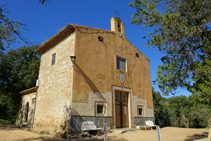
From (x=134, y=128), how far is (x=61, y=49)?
7.64 metres

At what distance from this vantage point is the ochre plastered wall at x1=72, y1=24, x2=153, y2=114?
30.7 feet

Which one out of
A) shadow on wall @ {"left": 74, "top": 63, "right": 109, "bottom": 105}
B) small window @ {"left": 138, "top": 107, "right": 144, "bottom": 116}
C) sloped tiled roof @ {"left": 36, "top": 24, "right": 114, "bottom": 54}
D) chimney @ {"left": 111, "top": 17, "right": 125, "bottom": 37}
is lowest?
small window @ {"left": 138, "top": 107, "right": 144, "bottom": 116}

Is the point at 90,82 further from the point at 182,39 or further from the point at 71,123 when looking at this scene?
the point at 182,39

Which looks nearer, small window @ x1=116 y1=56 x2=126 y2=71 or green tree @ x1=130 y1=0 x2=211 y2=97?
green tree @ x1=130 y1=0 x2=211 y2=97

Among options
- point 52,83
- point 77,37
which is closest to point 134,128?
point 52,83

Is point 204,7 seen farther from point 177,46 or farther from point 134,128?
point 134,128

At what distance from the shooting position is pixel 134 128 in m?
11.2

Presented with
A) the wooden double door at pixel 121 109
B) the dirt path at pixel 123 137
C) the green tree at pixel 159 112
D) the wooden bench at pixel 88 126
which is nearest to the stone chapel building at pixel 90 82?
the wooden double door at pixel 121 109

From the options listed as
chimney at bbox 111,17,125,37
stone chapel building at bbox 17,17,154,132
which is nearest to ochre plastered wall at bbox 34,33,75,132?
stone chapel building at bbox 17,17,154,132

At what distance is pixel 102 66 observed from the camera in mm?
10641

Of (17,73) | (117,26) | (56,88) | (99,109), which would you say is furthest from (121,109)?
(17,73)

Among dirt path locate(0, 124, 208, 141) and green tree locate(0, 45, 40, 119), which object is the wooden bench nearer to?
dirt path locate(0, 124, 208, 141)

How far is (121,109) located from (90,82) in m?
3.47

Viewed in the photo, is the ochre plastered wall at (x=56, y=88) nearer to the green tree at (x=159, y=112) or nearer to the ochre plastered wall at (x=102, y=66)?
the ochre plastered wall at (x=102, y=66)
